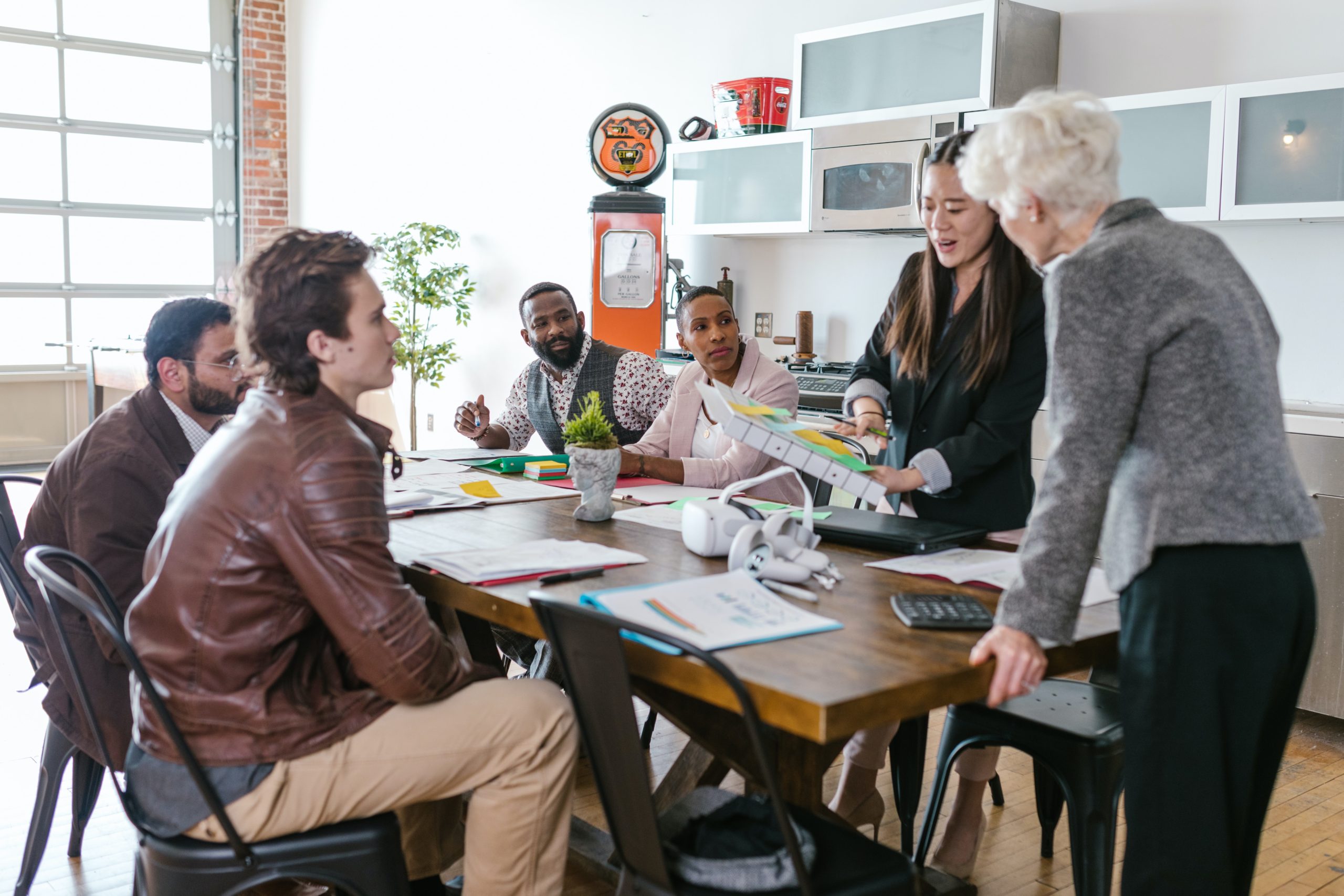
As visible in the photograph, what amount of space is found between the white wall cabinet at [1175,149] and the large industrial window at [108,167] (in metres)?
5.94

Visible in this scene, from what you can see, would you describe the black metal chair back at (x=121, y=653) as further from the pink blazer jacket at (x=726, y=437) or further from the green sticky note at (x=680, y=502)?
the pink blazer jacket at (x=726, y=437)

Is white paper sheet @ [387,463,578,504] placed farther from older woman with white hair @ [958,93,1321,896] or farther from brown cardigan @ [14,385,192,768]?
older woman with white hair @ [958,93,1321,896]

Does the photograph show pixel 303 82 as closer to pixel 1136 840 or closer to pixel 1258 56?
pixel 1258 56

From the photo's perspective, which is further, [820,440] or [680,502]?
[680,502]

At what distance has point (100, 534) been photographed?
1928mm

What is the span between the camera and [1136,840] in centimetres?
146

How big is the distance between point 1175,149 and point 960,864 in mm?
2291

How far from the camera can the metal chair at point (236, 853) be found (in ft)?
4.90

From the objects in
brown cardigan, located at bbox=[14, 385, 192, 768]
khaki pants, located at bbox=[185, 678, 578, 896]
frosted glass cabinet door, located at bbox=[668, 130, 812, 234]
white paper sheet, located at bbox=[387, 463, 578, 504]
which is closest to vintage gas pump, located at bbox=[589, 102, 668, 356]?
frosted glass cabinet door, located at bbox=[668, 130, 812, 234]

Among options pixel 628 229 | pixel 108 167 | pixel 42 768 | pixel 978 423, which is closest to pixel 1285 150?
pixel 978 423

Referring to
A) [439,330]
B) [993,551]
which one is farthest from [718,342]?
[439,330]

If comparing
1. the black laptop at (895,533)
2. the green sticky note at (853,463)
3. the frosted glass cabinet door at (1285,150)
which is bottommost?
the black laptop at (895,533)

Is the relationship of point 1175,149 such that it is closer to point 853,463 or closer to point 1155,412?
point 853,463

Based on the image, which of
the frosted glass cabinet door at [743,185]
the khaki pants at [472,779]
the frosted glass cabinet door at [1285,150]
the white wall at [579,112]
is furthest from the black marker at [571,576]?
the frosted glass cabinet door at [743,185]
